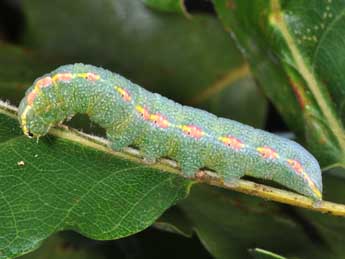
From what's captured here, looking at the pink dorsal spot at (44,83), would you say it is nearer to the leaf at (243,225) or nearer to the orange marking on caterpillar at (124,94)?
the orange marking on caterpillar at (124,94)

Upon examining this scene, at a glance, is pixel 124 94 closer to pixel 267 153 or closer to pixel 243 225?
pixel 267 153

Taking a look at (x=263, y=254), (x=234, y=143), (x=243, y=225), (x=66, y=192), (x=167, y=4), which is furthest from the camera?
(x=167, y=4)

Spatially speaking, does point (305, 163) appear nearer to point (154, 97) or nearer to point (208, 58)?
point (154, 97)

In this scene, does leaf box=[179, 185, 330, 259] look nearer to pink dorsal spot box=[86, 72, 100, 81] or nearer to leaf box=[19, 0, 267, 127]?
pink dorsal spot box=[86, 72, 100, 81]

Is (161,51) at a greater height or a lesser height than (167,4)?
lesser

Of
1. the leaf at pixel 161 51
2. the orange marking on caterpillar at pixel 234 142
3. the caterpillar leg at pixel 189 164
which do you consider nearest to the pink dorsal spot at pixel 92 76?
the caterpillar leg at pixel 189 164

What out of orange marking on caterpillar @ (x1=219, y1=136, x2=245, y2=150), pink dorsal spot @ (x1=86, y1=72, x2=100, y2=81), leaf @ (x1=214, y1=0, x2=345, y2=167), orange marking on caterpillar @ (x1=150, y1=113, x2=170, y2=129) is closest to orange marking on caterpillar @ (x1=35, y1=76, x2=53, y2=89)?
pink dorsal spot @ (x1=86, y1=72, x2=100, y2=81)

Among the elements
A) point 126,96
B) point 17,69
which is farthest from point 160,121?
point 17,69
